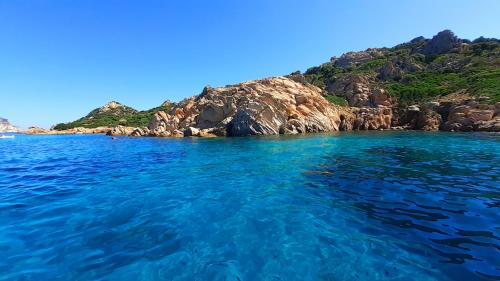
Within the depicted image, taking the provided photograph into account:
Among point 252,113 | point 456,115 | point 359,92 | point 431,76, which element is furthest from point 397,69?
point 252,113

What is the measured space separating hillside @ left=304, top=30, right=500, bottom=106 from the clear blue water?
171ft

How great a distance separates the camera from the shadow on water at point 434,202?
5828mm

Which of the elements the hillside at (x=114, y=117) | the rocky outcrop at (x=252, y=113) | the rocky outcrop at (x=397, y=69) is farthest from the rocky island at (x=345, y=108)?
the hillside at (x=114, y=117)

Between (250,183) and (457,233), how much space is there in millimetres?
7793

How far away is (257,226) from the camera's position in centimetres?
759

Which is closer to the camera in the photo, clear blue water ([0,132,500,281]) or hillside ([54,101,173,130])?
clear blue water ([0,132,500,281])

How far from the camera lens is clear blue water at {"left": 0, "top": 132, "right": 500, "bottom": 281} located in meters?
5.40

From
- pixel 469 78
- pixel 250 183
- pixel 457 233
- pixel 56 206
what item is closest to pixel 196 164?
pixel 250 183

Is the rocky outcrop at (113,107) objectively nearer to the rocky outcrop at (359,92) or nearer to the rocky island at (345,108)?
the rocky island at (345,108)

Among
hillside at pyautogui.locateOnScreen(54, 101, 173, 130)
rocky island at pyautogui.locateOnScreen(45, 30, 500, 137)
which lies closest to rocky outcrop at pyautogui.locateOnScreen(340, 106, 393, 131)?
rocky island at pyautogui.locateOnScreen(45, 30, 500, 137)

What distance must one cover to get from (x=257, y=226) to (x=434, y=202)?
19.3ft

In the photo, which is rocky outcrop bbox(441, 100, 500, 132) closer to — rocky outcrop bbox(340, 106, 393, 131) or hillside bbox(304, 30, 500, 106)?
hillside bbox(304, 30, 500, 106)

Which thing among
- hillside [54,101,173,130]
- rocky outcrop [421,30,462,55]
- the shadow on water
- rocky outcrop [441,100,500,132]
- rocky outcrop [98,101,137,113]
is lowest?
the shadow on water

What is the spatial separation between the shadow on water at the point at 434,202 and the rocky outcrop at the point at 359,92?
172 ft
